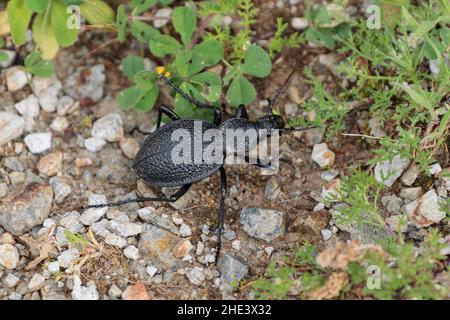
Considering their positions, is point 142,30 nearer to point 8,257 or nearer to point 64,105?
point 64,105

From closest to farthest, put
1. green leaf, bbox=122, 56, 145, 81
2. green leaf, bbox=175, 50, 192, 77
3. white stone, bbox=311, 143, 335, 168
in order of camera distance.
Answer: white stone, bbox=311, 143, 335, 168 < green leaf, bbox=175, 50, 192, 77 < green leaf, bbox=122, 56, 145, 81

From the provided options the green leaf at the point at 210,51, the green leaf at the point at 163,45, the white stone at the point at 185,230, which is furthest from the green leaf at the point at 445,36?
the white stone at the point at 185,230

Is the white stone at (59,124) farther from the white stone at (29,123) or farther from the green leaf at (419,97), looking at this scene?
the green leaf at (419,97)

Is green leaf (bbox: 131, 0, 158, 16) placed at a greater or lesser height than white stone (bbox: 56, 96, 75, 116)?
greater

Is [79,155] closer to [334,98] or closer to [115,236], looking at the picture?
[115,236]

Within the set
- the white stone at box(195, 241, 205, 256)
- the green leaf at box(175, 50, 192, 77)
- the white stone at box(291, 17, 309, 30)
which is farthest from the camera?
the white stone at box(291, 17, 309, 30)

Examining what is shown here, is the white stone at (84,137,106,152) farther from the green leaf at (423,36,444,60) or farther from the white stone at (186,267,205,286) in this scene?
the green leaf at (423,36,444,60)

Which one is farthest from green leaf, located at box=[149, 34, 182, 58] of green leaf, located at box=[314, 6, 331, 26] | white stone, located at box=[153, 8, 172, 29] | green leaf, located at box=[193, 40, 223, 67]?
green leaf, located at box=[314, 6, 331, 26]
